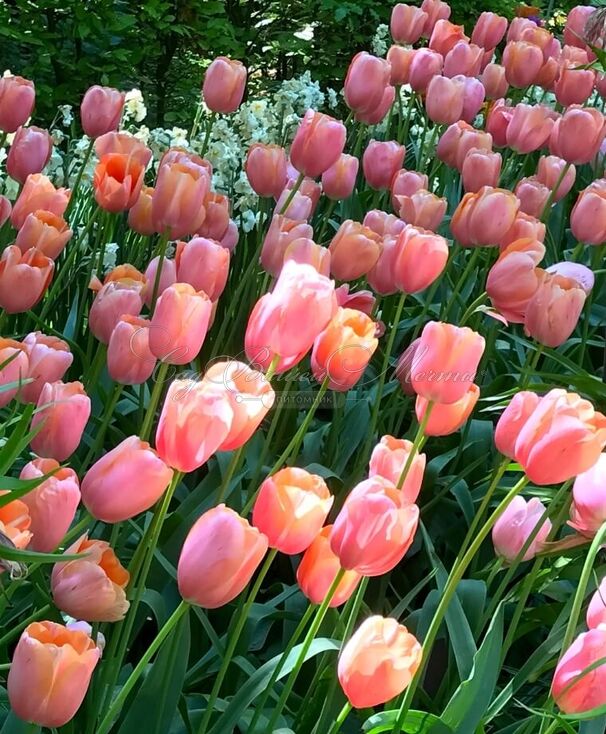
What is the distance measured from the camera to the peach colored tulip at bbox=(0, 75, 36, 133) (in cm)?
159

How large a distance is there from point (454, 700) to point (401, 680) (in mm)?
182

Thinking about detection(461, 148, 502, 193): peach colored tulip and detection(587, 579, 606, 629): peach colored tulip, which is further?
detection(461, 148, 502, 193): peach colored tulip

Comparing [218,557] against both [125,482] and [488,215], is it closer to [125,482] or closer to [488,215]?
[125,482]

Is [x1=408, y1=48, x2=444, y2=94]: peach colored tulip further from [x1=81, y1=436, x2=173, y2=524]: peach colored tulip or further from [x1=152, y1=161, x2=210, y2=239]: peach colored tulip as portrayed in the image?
[x1=81, y1=436, x2=173, y2=524]: peach colored tulip

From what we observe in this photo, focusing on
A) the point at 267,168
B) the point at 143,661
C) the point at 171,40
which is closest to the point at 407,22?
the point at 267,168

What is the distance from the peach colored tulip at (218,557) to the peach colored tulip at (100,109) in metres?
1.14

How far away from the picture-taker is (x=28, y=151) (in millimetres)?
1553

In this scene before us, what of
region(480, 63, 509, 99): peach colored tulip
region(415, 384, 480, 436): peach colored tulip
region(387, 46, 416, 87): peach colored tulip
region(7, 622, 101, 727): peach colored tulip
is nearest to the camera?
region(7, 622, 101, 727): peach colored tulip

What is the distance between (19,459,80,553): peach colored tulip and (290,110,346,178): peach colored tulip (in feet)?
3.09

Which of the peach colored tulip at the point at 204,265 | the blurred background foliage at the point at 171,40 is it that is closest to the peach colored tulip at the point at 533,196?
the peach colored tulip at the point at 204,265

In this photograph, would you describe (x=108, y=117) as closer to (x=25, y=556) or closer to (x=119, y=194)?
(x=119, y=194)

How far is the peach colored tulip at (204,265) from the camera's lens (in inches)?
45.3

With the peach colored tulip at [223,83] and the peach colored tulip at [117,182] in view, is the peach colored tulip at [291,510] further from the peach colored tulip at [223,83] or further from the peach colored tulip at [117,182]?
the peach colored tulip at [223,83]

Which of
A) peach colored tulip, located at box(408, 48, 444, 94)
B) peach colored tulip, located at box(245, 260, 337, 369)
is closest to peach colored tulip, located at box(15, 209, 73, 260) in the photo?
peach colored tulip, located at box(245, 260, 337, 369)
